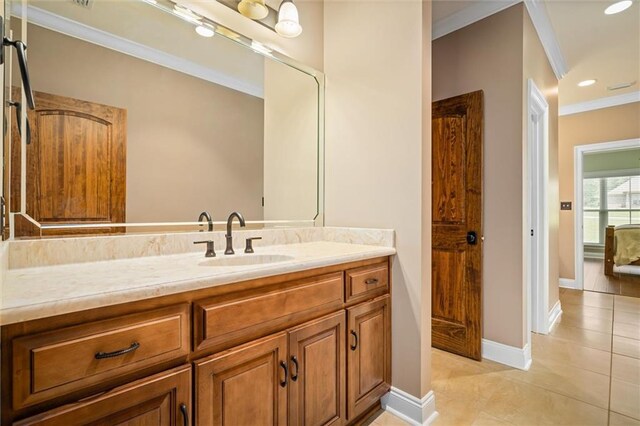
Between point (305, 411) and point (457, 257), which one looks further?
point (457, 257)

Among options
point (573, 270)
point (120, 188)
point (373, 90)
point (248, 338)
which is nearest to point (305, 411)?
point (248, 338)

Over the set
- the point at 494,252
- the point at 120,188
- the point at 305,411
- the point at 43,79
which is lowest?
the point at 305,411

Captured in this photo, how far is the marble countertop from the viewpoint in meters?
0.67

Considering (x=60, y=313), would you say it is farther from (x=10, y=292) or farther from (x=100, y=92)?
(x=100, y=92)

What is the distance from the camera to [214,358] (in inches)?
37.7

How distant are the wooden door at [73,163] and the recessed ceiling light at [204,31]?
1.92 feet

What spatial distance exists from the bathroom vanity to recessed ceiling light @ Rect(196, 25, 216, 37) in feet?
3.69

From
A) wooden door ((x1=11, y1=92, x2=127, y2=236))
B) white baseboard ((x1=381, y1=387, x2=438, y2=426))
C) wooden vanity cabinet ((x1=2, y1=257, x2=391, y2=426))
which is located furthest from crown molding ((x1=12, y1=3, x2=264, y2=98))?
white baseboard ((x1=381, y1=387, x2=438, y2=426))

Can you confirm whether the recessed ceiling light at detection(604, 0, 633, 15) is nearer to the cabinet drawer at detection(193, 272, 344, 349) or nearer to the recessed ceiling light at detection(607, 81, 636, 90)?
the recessed ceiling light at detection(607, 81, 636, 90)

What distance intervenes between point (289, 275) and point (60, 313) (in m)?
0.68

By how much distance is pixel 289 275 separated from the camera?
46.5 inches

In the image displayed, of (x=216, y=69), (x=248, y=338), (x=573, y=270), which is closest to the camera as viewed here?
(x=248, y=338)

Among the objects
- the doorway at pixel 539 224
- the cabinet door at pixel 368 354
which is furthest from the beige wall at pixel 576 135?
the cabinet door at pixel 368 354

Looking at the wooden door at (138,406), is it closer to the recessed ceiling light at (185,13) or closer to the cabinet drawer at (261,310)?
the cabinet drawer at (261,310)
